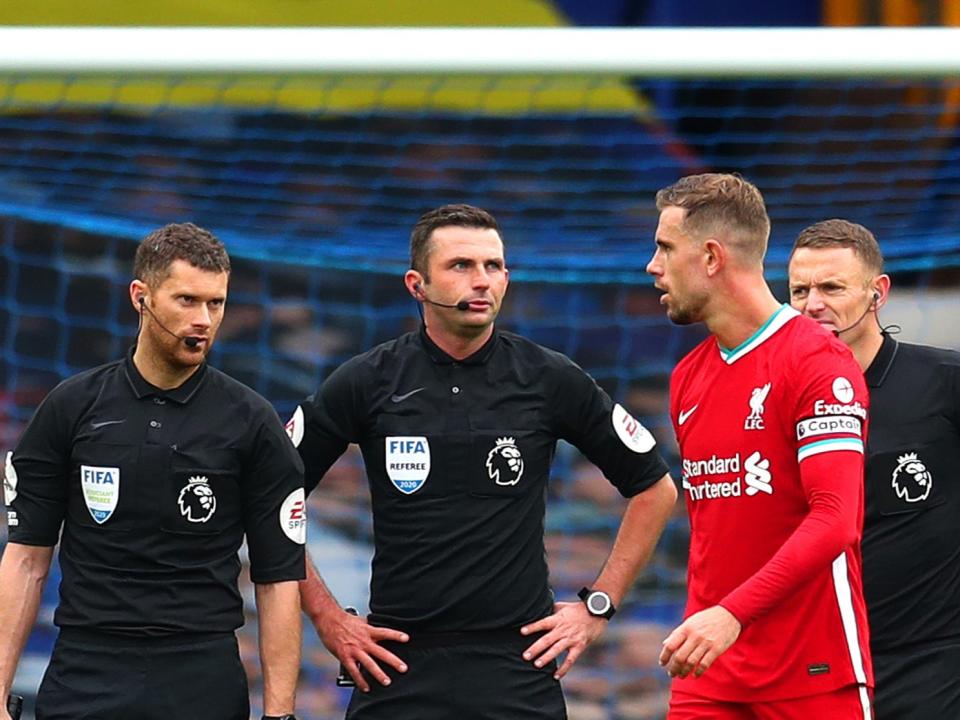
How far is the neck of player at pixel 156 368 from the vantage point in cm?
460

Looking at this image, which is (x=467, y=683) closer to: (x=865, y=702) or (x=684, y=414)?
(x=684, y=414)

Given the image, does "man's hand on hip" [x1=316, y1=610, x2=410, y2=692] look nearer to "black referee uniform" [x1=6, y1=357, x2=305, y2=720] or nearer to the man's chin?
"black referee uniform" [x1=6, y1=357, x2=305, y2=720]

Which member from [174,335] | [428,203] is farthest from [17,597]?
[428,203]

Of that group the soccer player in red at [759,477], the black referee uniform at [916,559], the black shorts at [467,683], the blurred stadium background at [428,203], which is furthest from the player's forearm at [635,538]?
the blurred stadium background at [428,203]

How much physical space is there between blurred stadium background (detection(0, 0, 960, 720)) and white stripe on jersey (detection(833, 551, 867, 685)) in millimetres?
2971

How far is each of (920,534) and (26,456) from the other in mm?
2385

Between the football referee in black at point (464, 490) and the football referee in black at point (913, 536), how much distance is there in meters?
0.60

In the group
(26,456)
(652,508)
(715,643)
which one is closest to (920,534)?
(652,508)

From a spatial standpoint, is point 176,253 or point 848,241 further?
point 848,241

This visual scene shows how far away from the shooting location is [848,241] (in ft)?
16.4

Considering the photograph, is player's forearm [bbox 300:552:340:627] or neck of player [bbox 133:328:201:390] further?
player's forearm [bbox 300:552:340:627]

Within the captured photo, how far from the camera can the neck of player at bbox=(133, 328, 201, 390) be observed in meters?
4.60

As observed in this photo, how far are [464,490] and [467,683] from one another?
1.67ft

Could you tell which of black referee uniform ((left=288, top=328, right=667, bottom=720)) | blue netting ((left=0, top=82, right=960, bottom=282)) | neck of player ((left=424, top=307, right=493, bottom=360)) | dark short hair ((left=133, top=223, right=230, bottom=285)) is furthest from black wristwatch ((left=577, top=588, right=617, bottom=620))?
blue netting ((left=0, top=82, right=960, bottom=282))
